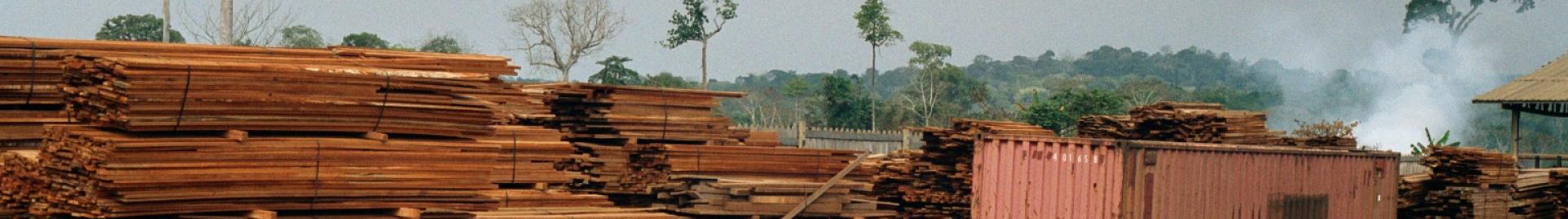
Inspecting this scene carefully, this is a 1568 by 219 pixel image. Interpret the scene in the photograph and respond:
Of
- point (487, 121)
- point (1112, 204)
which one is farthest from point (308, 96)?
point (1112, 204)

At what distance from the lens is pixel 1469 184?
23.2m

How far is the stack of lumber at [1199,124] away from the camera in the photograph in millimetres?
22359

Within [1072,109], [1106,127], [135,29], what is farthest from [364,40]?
[1106,127]

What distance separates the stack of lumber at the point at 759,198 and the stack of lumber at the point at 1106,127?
15.0 feet

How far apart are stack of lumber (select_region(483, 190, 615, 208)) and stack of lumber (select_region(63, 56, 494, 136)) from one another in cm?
312

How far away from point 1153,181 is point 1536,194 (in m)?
9.80

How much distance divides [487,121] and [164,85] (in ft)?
8.61

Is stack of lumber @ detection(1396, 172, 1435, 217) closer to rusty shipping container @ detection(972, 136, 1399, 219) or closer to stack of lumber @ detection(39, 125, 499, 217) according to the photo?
rusty shipping container @ detection(972, 136, 1399, 219)

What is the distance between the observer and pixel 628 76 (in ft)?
163

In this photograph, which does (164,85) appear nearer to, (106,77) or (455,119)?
(106,77)

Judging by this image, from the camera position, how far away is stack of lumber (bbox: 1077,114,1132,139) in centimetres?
2397

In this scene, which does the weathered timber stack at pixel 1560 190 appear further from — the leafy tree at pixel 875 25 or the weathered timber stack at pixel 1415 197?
the leafy tree at pixel 875 25

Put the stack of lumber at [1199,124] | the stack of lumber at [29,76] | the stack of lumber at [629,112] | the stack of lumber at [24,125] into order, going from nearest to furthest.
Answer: the stack of lumber at [29,76] < the stack of lumber at [24,125] < the stack of lumber at [629,112] < the stack of lumber at [1199,124]

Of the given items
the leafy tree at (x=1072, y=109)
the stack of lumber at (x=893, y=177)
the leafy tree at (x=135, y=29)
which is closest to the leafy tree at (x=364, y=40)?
the leafy tree at (x=135, y=29)
